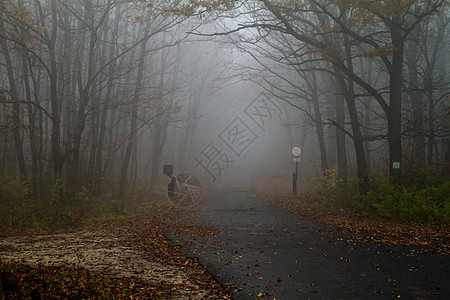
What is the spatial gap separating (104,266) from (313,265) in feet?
12.0

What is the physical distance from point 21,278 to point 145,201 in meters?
13.1

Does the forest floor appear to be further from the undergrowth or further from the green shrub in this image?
the green shrub

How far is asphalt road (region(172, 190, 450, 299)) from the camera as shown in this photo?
17.5 feet

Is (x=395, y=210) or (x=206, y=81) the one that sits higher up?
(x=206, y=81)

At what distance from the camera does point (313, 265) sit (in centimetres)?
673

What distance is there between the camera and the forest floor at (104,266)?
5.17m

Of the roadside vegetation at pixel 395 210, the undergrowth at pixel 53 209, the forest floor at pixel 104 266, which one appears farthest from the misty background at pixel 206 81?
the forest floor at pixel 104 266

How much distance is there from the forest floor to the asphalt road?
515 mm

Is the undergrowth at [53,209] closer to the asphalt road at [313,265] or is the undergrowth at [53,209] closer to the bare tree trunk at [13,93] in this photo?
the bare tree trunk at [13,93]

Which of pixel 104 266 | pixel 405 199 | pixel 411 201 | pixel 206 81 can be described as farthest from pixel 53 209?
pixel 206 81

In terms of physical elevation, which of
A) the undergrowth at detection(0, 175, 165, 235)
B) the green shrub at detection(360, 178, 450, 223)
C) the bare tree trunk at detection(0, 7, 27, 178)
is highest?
the bare tree trunk at detection(0, 7, 27, 178)

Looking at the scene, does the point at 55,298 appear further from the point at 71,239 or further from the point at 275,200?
the point at 275,200

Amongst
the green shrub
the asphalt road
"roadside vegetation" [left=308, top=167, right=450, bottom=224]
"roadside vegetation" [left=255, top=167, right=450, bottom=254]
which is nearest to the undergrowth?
the asphalt road

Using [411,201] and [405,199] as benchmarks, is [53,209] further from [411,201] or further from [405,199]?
[411,201]
